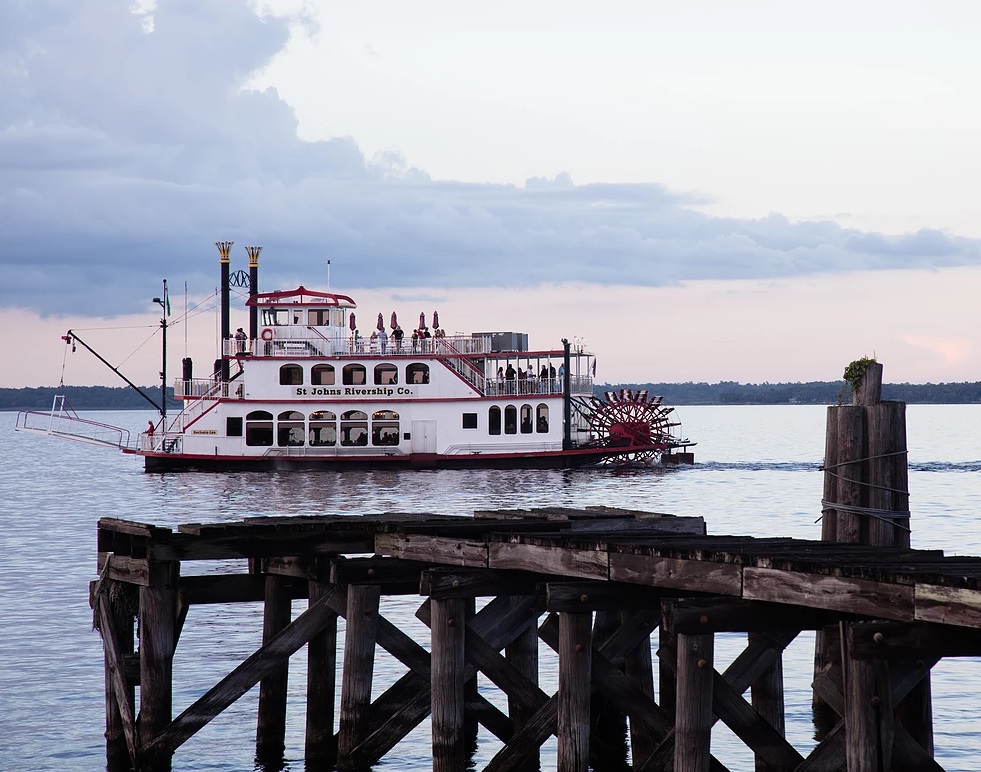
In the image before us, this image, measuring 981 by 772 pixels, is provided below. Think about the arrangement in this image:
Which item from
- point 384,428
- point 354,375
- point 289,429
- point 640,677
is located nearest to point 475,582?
point 640,677

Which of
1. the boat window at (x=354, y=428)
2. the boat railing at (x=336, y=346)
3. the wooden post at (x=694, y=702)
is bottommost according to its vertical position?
the wooden post at (x=694, y=702)

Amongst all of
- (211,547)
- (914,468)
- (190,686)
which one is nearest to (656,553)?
(211,547)

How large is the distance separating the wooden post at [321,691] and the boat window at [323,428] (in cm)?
4354

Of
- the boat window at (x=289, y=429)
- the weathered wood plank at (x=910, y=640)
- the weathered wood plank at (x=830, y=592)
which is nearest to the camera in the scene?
the weathered wood plank at (x=910, y=640)

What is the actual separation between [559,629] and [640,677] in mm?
2353

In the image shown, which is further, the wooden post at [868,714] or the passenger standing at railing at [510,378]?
the passenger standing at railing at [510,378]

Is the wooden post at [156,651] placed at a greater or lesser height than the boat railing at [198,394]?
lesser

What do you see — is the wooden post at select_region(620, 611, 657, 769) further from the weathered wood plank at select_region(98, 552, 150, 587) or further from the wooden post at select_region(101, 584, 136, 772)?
the wooden post at select_region(101, 584, 136, 772)

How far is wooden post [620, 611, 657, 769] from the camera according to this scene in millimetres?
12500

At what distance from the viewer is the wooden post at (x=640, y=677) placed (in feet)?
41.0

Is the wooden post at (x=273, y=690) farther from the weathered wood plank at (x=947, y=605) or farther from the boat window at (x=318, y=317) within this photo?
the boat window at (x=318, y=317)

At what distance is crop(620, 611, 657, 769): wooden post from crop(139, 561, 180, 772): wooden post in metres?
4.03

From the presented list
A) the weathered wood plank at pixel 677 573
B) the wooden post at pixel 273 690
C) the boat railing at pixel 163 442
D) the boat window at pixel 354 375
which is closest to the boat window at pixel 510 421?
the boat window at pixel 354 375

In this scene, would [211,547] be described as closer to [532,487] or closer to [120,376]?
[532,487]
